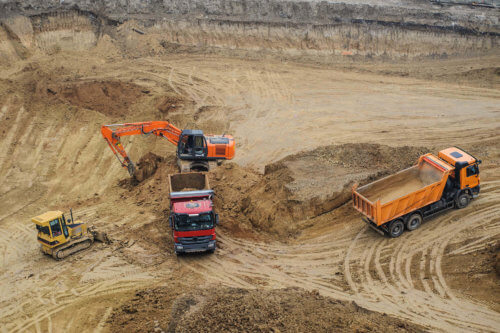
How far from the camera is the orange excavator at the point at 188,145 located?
23.8m

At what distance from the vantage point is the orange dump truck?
729 inches

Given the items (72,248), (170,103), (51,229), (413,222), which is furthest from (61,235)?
(170,103)

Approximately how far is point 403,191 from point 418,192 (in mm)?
1627

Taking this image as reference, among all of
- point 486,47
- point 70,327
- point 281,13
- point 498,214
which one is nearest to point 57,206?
point 70,327

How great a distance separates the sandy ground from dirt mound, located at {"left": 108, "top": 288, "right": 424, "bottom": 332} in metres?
0.56

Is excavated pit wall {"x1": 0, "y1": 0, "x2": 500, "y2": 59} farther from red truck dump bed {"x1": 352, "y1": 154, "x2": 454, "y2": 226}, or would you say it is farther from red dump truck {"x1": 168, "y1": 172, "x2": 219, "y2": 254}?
red dump truck {"x1": 168, "y1": 172, "x2": 219, "y2": 254}

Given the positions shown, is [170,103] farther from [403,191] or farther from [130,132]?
[403,191]

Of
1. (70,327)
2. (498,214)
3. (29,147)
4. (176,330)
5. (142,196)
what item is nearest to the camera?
(176,330)

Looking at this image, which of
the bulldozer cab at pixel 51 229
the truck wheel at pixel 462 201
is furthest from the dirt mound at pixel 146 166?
the truck wheel at pixel 462 201

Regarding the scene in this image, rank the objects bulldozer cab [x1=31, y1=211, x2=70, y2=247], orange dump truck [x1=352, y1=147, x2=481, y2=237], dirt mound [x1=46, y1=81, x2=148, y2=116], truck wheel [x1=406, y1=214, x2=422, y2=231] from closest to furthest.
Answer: bulldozer cab [x1=31, y1=211, x2=70, y2=247] < orange dump truck [x1=352, y1=147, x2=481, y2=237] < truck wheel [x1=406, y1=214, x2=422, y2=231] < dirt mound [x1=46, y1=81, x2=148, y2=116]

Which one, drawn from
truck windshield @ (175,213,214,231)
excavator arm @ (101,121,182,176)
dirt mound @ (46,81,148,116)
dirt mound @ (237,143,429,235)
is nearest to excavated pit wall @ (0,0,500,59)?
dirt mound @ (46,81,148,116)

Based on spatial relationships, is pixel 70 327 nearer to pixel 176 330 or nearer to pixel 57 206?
pixel 176 330

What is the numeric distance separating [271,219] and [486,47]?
3082 centimetres

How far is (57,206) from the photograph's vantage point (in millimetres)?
23609
